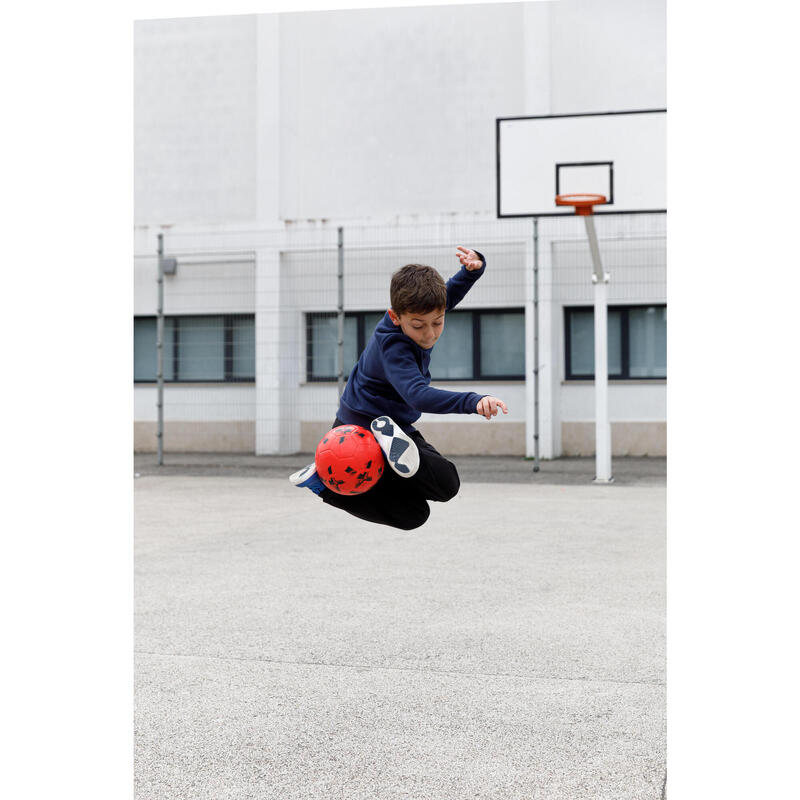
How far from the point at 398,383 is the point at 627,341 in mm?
15678

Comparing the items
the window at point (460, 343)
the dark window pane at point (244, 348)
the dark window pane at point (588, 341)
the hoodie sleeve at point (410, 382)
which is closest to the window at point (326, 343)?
the window at point (460, 343)

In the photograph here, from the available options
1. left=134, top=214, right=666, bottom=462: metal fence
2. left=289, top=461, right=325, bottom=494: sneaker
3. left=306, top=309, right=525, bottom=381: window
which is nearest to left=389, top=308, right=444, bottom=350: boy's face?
left=289, top=461, right=325, bottom=494: sneaker

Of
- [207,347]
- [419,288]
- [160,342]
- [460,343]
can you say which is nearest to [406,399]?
[419,288]

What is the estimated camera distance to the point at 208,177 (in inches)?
742

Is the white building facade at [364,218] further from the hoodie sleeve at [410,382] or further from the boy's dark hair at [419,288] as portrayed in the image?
the boy's dark hair at [419,288]

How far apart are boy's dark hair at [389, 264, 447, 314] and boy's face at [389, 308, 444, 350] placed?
28 millimetres

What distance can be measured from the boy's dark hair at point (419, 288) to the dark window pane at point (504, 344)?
15347 mm

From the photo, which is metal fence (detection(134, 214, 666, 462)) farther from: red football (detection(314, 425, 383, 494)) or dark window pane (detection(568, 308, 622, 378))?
red football (detection(314, 425, 383, 494))

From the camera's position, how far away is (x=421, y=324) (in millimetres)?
2459

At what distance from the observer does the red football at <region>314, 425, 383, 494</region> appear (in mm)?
2643
